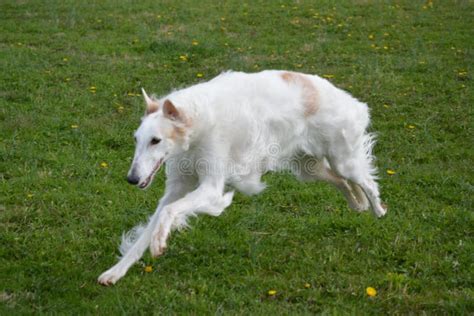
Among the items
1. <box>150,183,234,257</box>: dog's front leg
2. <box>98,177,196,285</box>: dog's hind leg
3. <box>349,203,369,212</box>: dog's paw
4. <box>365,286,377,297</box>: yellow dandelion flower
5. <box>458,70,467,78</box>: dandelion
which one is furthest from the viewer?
<box>458,70,467,78</box>: dandelion

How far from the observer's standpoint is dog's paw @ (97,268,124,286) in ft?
16.2

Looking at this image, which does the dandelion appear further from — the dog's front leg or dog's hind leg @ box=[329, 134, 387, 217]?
the dog's front leg

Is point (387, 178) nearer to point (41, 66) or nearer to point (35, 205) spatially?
point (35, 205)

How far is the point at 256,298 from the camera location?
4.85 m

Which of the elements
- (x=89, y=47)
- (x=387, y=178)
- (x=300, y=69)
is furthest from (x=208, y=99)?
(x=89, y=47)

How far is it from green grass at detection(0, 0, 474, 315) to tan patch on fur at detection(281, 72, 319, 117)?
3.36 ft

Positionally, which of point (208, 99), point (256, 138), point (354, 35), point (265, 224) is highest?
point (208, 99)

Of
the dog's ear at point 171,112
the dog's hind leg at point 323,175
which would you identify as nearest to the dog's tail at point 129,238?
the dog's ear at point 171,112

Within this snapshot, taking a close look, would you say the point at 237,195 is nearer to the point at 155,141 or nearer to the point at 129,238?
the point at 129,238

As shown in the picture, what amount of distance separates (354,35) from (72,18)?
535 cm

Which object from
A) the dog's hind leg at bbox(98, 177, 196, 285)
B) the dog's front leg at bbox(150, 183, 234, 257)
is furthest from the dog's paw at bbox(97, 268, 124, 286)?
the dog's front leg at bbox(150, 183, 234, 257)

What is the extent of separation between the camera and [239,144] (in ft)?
17.7

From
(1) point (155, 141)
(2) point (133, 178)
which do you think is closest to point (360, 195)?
(1) point (155, 141)

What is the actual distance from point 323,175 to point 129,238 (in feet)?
6.39
